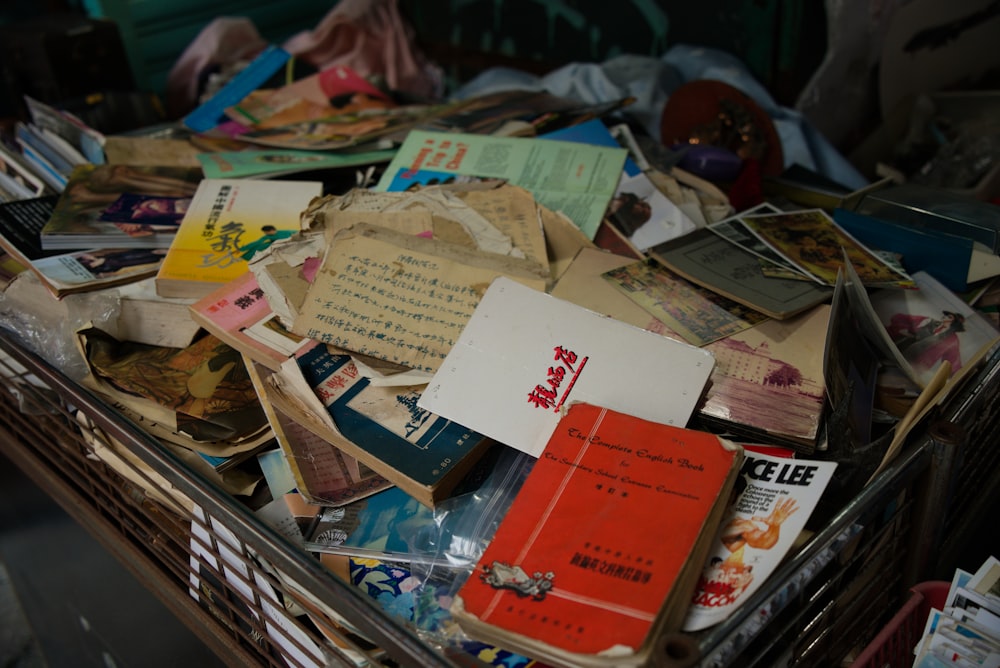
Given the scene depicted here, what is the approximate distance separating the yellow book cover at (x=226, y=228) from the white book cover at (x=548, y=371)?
462 millimetres

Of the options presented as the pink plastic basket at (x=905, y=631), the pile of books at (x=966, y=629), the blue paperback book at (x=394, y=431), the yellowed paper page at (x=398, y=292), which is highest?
the yellowed paper page at (x=398, y=292)

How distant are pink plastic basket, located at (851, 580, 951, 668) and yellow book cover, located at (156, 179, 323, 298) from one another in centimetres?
100

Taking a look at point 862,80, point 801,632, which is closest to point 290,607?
point 801,632

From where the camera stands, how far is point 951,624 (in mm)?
786

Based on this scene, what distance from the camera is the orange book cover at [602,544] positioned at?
0.67 metres

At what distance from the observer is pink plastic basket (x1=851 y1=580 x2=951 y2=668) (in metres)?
0.84

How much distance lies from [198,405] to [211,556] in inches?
7.8

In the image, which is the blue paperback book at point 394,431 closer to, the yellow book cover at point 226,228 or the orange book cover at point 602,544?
the orange book cover at point 602,544

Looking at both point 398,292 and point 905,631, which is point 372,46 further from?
point 905,631

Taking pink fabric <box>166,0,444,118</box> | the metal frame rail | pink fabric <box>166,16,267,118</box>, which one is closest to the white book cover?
the metal frame rail

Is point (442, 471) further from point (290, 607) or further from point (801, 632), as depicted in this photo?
point (801, 632)

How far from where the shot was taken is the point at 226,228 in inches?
51.8

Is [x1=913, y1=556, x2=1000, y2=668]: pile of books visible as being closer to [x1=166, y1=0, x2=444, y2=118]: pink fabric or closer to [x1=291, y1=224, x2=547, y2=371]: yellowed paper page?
[x1=291, y1=224, x2=547, y2=371]: yellowed paper page

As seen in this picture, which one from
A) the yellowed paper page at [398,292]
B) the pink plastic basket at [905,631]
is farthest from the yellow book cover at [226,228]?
the pink plastic basket at [905,631]
